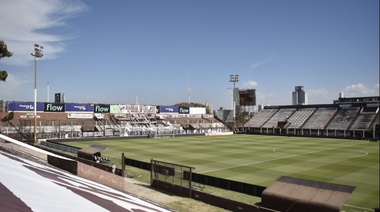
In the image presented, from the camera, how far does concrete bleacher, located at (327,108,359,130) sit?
6844 centimetres

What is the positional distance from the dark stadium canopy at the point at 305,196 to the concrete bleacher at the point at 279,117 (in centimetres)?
7028

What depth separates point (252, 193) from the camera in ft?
65.8

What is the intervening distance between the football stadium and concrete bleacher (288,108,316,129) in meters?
0.28

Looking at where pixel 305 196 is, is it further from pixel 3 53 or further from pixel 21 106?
pixel 21 106

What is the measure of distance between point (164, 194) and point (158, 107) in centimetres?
6654

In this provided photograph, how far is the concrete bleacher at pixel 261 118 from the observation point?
88312mm

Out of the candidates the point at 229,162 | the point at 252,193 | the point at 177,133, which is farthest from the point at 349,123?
the point at 252,193

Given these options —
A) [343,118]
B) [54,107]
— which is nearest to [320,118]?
[343,118]

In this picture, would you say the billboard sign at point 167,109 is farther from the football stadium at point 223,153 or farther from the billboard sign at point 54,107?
the billboard sign at point 54,107

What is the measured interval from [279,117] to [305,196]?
75.9 metres

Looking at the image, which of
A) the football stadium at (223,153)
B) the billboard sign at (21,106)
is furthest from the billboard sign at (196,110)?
the billboard sign at (21,106)

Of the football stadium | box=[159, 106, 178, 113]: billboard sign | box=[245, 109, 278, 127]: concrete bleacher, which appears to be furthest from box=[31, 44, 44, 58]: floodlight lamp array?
box=[245, 109, 278, 127]: concrete bleacher

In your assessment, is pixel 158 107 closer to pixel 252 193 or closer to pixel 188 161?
pixel 188 161

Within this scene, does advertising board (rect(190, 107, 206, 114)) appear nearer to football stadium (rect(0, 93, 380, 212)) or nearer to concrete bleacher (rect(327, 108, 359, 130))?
football stadium (rect(0, 93, 380, 212))
